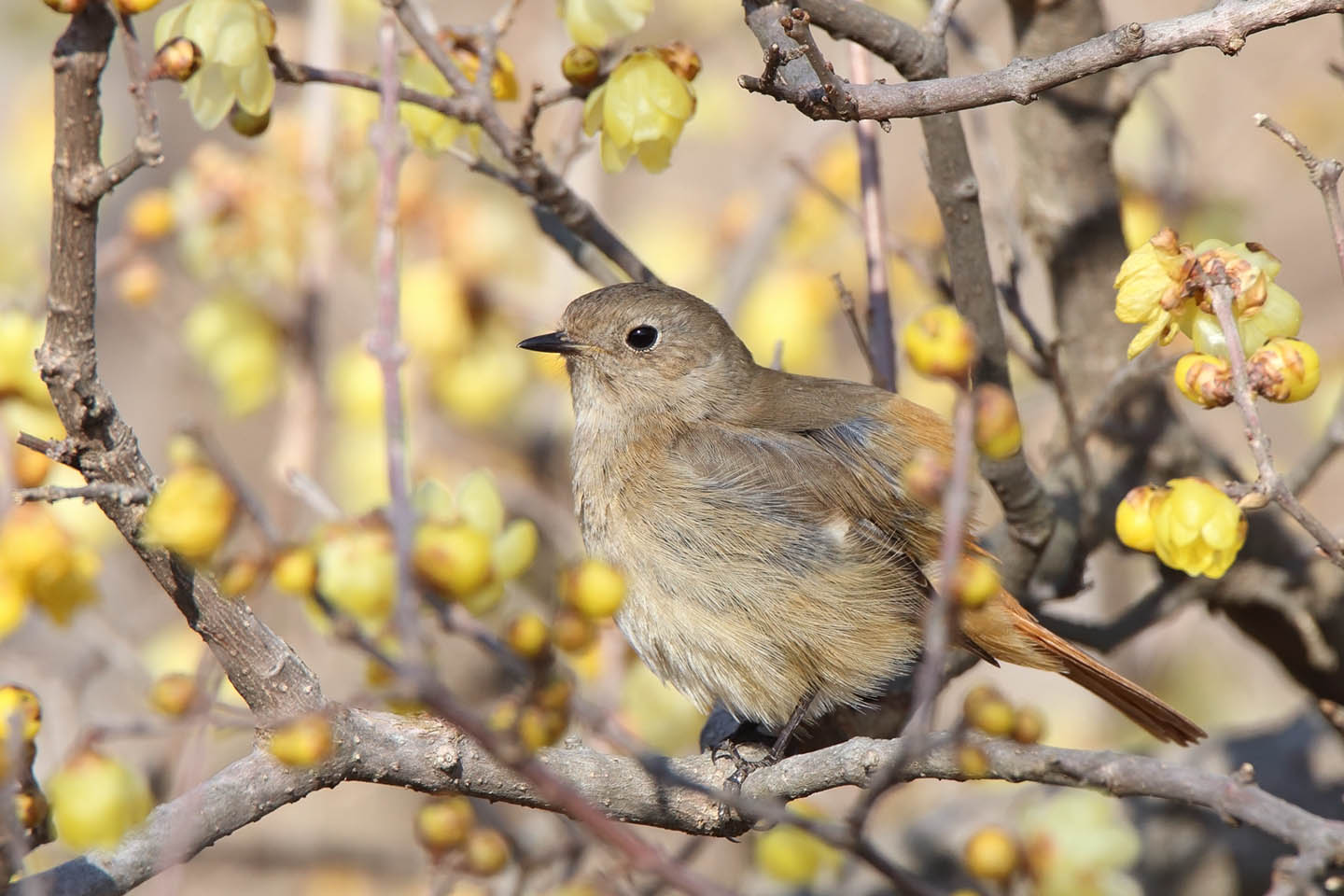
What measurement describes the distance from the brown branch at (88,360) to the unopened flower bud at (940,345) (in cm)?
115

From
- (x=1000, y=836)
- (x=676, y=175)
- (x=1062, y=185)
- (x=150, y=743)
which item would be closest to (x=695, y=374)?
(x=1062, y=185)

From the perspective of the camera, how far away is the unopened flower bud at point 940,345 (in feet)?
6.75

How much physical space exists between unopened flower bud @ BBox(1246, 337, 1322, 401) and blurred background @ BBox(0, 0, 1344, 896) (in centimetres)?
120

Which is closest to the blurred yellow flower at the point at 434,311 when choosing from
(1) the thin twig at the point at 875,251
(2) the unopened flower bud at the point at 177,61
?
(1) the thin twig at the point at 875,251

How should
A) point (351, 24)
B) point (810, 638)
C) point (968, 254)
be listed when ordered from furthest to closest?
point (351, 24) → point (810, 638) → point (968, 254)

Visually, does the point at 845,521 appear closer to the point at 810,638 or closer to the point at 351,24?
the point at 810,638

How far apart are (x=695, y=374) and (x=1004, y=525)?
1003 mm

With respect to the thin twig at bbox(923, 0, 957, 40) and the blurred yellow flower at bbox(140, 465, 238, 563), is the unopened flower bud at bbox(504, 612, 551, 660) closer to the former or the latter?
the blurred yellow flower at bbox(140, 465, 238, 563)

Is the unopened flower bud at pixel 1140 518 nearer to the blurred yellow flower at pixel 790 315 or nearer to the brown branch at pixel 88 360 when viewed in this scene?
the brown branch at pixel 88 360

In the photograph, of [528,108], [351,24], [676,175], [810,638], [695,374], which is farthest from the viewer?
[676,175]

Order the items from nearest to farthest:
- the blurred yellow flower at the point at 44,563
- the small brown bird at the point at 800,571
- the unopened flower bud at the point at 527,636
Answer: the unopened flower bud at the point at 527,636, the blurred yellow flower at the point at 44,563, the small brown bird at the point at 800,571

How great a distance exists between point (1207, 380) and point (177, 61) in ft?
5.45

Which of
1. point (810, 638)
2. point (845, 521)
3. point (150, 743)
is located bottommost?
point (150, 743)

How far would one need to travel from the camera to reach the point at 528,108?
2.66 meters
